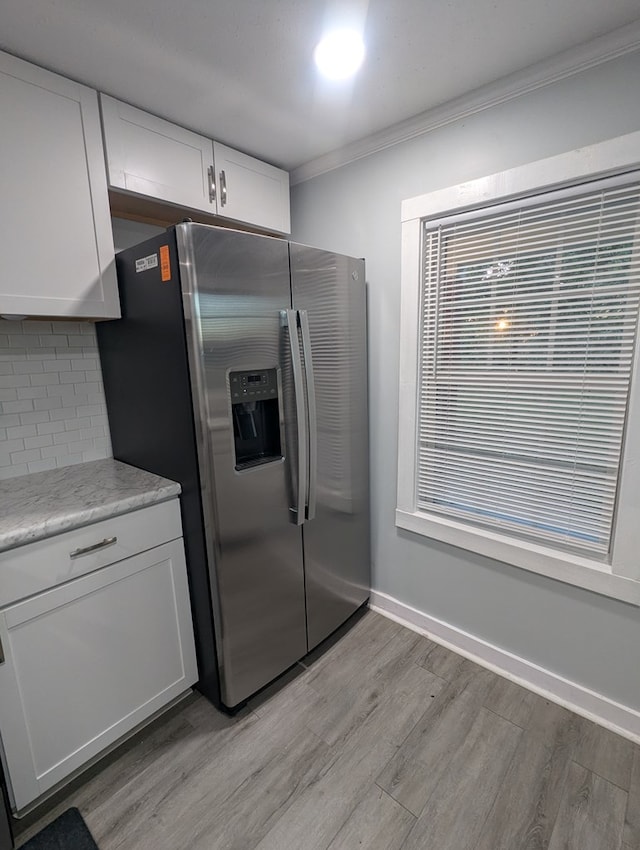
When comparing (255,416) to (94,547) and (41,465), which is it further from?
(41,465)

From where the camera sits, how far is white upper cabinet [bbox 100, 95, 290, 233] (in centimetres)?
150

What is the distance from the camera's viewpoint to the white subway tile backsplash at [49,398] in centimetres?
163

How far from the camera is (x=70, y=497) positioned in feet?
4.60

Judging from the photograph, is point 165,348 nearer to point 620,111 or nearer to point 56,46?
point 56,46

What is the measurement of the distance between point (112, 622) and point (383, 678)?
1176 millimetres

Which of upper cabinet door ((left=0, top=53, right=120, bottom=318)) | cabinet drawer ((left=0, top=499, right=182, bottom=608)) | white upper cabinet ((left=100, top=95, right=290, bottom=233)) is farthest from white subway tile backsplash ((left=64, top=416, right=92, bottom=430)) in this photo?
white upper cabinet ((left=100, top=95, right=290, bottom=233))

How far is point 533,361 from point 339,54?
4.13ft

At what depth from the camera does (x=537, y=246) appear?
1508 mm

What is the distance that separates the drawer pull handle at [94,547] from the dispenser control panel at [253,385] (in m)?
0.63

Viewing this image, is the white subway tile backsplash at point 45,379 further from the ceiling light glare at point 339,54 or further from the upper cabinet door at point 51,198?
the ceiling light glare at point 339,54

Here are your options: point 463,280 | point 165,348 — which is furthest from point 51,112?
point 463,280

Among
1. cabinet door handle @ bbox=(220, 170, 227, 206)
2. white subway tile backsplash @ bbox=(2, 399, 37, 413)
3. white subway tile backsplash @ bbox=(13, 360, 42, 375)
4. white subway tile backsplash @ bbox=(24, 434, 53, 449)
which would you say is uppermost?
cabinet door handle @ bbox=(220, 170, 227, 206)

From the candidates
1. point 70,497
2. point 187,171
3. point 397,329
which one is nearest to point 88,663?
point 70,497

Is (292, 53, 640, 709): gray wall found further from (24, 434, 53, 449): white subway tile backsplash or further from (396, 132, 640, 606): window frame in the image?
(24, 434, 53, 449): white subway tile backsplash
